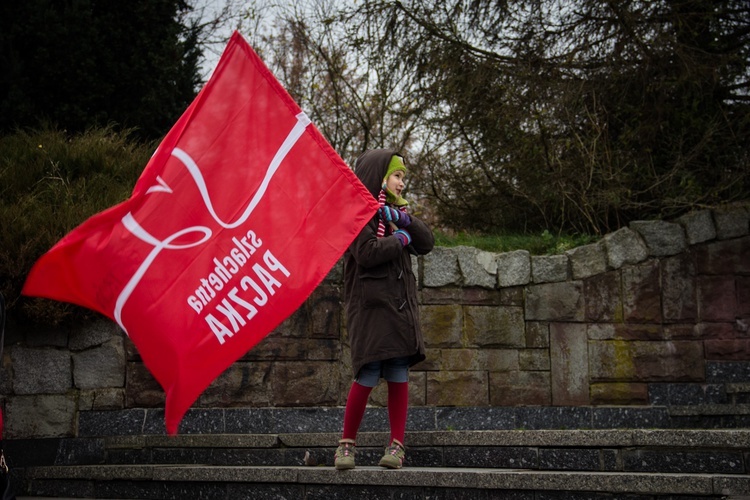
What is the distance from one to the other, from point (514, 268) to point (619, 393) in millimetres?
1262

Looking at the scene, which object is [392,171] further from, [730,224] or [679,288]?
[730,224]

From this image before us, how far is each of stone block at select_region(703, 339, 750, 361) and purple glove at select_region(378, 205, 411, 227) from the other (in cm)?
376

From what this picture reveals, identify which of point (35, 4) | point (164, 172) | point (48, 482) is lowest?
point (48, 482)

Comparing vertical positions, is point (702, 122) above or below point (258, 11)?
below

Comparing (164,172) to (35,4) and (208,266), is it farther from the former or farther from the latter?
(35,4)

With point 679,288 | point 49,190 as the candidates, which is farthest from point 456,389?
point 49,190

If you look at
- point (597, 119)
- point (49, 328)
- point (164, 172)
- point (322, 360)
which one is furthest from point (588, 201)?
point (164, 172)

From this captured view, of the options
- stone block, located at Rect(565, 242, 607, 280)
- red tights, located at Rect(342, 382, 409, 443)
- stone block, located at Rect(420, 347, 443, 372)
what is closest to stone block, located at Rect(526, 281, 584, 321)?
stone block, located at Rect(565, 242, 607, 280)

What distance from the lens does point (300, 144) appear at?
395 centimetres

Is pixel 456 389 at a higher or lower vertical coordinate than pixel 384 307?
lower

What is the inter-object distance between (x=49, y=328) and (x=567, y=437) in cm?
362

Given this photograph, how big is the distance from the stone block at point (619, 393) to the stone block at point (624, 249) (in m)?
0.94

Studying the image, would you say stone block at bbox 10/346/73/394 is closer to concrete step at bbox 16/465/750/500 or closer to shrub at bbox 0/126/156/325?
shrub at bbox 0/126/156/325

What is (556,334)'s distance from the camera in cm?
756
